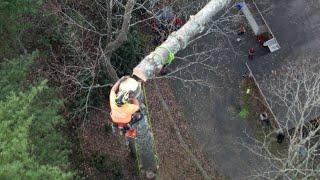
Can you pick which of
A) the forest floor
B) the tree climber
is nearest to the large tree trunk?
the tree climber

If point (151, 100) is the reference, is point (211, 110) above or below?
below

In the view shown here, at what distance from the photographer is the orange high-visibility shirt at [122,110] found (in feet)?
47.9

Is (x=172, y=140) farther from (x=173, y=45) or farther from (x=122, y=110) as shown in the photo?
(x=122, y=110)

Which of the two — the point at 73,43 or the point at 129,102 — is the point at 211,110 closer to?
the point at 73,43

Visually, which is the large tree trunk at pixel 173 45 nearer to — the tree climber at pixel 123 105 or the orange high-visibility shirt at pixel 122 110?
the tree climber at pixel 123 105

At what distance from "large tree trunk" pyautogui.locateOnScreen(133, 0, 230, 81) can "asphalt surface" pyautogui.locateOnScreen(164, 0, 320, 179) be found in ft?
18.8

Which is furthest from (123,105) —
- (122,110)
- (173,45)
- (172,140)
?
(172,140)

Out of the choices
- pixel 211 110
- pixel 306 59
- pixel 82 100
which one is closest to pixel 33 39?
pixel 82 100

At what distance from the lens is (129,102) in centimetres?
1480

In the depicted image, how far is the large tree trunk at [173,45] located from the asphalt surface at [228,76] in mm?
5744

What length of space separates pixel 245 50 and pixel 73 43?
8.66m

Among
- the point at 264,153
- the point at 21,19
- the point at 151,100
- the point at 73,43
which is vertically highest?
the point at 21,19

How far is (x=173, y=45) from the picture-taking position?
614 inches

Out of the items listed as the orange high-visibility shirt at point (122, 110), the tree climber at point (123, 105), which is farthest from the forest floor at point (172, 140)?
the orange high-visibility shirt at point (122, 110)
